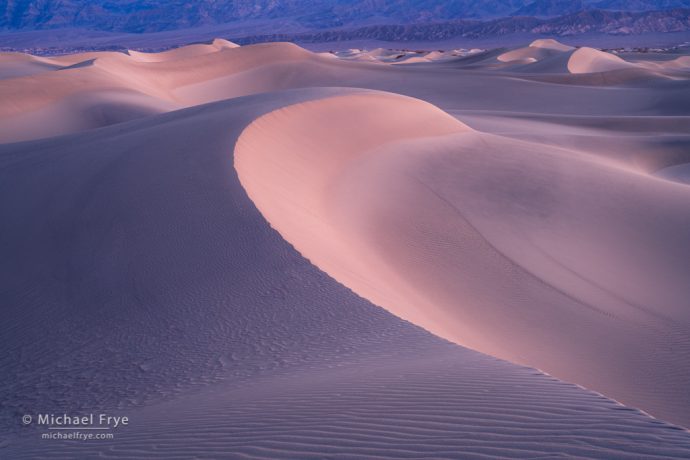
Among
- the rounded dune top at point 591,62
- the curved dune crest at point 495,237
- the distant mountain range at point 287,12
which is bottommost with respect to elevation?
the distant mountain range at point 287,12

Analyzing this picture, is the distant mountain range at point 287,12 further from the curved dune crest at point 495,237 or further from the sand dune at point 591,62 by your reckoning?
the curved dune crest at point 495,237

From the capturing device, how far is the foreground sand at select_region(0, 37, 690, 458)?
3107mm

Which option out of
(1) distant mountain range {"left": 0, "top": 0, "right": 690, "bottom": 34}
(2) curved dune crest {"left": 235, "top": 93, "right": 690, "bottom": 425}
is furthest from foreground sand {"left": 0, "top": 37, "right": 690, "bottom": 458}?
(1) distant mountain range {"left": 0, "top": 0, "right": 690, "bottom": 34}

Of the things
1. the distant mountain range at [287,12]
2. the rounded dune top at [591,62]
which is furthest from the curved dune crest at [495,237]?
the distant mountain range at [287,12]

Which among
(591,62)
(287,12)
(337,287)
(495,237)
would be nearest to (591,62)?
(591,62)

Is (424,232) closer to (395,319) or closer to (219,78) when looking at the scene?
(395,319)

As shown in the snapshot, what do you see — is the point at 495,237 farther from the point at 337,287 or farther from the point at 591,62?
the point at 591,62

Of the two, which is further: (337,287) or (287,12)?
(287,12)

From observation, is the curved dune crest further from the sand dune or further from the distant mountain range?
the distant mountain range

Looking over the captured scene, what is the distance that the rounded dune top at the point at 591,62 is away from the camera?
3756 centimetres

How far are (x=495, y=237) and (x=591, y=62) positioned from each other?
3523 cm

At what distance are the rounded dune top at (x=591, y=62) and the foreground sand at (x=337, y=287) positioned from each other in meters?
25.6

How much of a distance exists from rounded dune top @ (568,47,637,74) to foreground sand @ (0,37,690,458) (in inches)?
1009

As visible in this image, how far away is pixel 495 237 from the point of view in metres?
8.73
